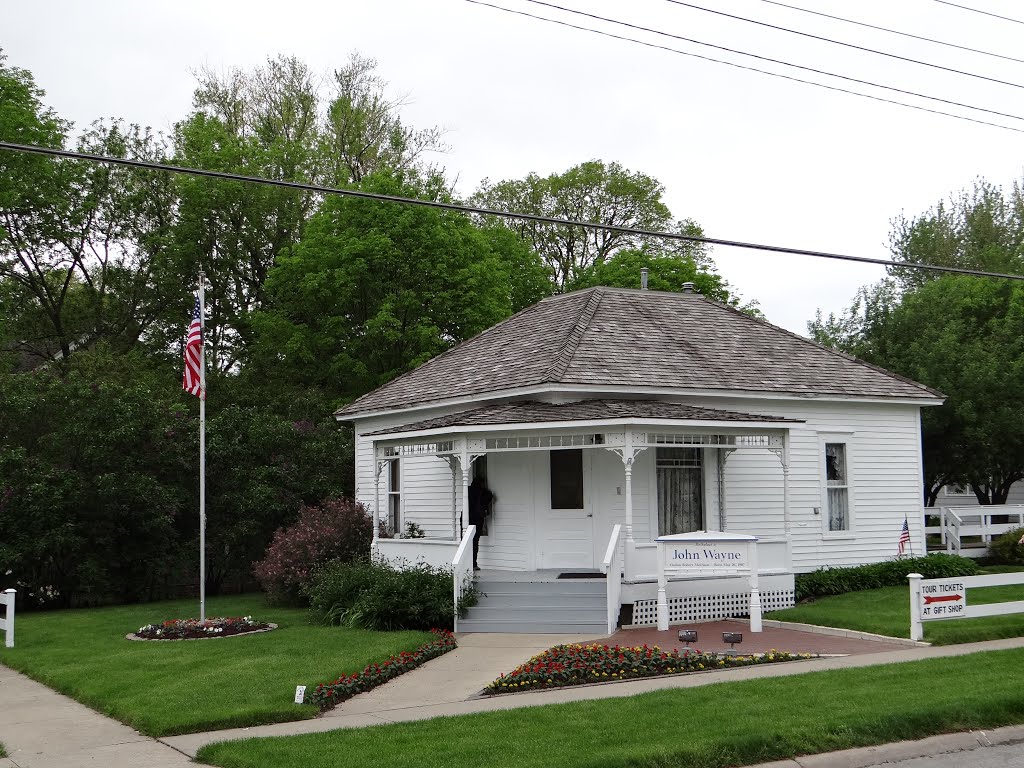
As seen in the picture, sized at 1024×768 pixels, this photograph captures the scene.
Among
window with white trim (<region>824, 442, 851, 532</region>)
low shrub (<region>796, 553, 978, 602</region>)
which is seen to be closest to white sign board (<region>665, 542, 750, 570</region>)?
low shrub (<region>796, 553, 978, 602</region>)

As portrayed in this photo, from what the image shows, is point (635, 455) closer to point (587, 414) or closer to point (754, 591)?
point (587, 414)

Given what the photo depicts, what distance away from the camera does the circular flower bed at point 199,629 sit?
57.8ft

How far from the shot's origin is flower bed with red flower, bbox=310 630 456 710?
A: 12.0m

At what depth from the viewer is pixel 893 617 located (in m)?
17.1

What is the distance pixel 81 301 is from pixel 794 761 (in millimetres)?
35193

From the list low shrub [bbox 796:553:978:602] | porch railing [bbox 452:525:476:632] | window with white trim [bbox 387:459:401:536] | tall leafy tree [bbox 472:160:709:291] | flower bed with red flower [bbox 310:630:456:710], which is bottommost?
flower bed with red flower [bbox 310:630:456:710]

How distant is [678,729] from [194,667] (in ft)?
24.1

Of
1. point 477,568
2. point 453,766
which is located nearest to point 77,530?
point 477,568

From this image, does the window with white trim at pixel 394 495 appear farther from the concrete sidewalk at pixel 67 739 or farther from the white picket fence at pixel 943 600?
the white picket fence at pixel 943 600

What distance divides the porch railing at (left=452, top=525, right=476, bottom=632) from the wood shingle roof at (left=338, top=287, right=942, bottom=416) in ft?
10.2

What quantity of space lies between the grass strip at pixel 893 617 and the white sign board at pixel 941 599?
0.99 ft

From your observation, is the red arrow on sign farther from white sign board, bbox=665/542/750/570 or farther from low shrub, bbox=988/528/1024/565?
low shrub, bbox=988/528/1024/565

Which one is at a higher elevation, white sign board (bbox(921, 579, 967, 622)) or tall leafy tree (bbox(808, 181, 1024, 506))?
tall leafy tree (bbox(808, 181, 1024, 506))

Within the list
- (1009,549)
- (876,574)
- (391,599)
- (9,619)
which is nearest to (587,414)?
(391,599)
